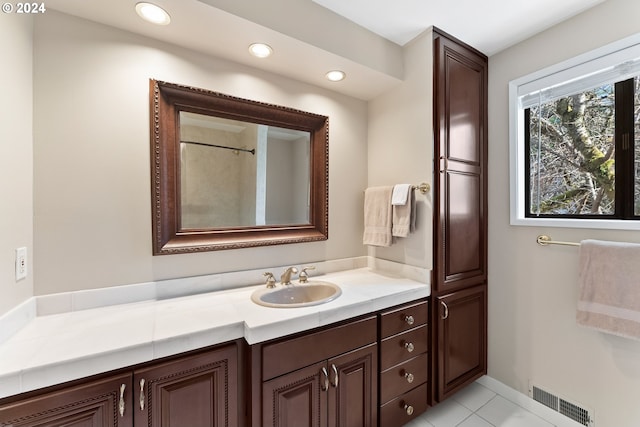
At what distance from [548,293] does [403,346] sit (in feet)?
3.26

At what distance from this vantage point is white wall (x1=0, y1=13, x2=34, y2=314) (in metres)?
0.97

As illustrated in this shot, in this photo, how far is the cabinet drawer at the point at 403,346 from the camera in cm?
145

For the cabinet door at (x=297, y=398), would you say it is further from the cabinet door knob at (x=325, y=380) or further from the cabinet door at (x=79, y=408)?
the cabinet door at (x=79, y=408)

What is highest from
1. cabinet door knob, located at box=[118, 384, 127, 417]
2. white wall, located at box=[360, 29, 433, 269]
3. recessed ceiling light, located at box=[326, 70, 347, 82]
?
recessed ceiling light, located at box=[326, 70, 347, 82]

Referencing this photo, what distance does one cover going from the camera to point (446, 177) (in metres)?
1.67

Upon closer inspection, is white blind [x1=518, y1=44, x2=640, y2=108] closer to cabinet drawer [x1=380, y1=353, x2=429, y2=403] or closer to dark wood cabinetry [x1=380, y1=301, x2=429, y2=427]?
dark wood cabinetry [x1=380, y1=301, x2=429, y2=427]

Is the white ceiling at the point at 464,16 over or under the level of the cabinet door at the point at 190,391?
over

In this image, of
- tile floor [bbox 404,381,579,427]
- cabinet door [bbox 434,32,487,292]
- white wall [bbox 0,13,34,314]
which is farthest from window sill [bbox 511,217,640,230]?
white wall [bbox 0,13,34,314]

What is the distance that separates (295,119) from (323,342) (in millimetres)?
1390

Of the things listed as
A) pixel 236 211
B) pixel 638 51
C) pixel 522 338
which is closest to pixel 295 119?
pixel 236 211

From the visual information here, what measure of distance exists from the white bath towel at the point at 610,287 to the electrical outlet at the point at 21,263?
2636 millimetres

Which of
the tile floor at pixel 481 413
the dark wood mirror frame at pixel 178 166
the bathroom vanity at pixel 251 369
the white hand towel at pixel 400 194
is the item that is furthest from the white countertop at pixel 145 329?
the tile floor at pixel 481 413

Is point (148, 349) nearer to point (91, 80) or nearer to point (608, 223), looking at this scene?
point (91, 80)

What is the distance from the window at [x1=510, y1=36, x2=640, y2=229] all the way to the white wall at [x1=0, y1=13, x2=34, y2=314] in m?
2.59
